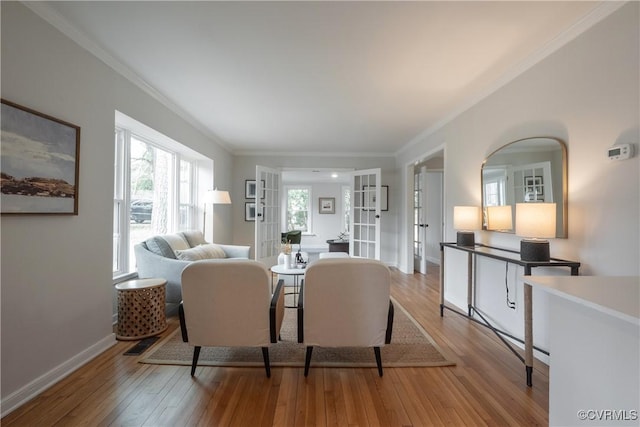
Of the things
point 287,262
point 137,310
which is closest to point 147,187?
point 137,310

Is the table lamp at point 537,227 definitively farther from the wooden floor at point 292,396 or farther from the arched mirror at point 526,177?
the wooden floor at point 292,396

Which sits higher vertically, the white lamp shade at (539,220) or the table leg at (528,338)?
the white lamp shade at (539,220)

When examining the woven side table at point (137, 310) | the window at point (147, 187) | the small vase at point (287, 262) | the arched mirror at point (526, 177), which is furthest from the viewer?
the small vase at point (287, 262)

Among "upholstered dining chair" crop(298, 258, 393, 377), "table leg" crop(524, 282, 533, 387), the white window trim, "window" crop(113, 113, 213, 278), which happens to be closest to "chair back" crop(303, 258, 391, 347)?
"upholstered dining chair" crop(298, 258, 393, 377)

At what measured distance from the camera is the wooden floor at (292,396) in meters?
1.51

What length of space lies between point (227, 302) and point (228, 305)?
24 mm

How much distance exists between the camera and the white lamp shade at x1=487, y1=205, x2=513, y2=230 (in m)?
2.41

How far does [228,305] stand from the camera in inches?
71.4

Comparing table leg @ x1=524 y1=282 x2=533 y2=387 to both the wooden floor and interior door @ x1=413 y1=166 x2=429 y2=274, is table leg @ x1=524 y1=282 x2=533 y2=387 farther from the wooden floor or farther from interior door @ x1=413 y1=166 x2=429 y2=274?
interior door @ x1=413 y1=166 x2=429 y2=274

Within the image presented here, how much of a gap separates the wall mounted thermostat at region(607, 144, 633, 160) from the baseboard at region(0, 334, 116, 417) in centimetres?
384

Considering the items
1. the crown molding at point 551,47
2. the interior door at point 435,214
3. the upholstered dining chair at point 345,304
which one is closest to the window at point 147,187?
the upholstered dining chair at point 345,304

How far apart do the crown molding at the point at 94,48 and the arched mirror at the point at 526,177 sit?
357cm

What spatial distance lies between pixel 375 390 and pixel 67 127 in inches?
111

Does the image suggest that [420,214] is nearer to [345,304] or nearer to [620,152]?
[620,152]
